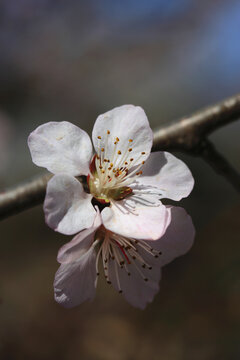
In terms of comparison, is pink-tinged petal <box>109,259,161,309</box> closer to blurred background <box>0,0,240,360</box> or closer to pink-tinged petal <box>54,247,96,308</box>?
pink-tinged petal <box>54,247,96,308</box>

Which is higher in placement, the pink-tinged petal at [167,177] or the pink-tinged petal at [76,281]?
the pink-tinged petal at [167,177]

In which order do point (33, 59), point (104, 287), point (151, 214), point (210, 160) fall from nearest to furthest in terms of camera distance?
1. point (151, 214)
2. point (210, 160)
3. point (104, 287)
4. point (33, 59)

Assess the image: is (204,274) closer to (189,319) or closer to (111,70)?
(189,319)

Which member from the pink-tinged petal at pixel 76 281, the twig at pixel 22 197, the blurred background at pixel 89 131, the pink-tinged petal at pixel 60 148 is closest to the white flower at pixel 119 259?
the pink-tinged petal at pixel 76 281

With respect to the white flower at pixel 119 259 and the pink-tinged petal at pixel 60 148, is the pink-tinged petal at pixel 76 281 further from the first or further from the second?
the pink-tinged petal at pixel 60 148

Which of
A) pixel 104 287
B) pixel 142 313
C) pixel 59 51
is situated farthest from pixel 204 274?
pixel 59 51

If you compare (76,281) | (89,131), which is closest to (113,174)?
(76,281)
